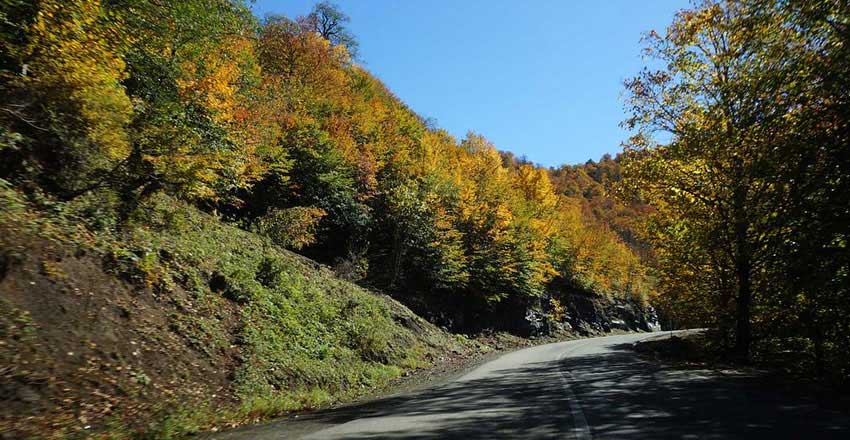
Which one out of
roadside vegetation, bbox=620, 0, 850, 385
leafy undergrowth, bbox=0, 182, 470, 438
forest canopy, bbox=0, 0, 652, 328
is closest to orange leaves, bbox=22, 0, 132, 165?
forest canopy, bbox=0, 0, 652, 328

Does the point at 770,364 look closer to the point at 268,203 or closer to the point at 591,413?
the point at 591,413

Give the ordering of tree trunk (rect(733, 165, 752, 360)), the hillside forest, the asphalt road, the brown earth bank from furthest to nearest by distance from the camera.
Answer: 1. tree trunk (rect(733, 165, 752, 360))
2. the hillside forest
3. the brown earth bank
4. the asphalt road

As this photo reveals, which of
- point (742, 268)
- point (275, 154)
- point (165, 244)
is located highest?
point (275, 154)

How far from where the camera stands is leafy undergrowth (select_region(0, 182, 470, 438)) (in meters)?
6.36

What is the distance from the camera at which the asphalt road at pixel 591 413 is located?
20.2 feet

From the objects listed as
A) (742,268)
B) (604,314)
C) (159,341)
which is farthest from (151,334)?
(604,314)

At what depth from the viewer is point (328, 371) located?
1283 centimetres

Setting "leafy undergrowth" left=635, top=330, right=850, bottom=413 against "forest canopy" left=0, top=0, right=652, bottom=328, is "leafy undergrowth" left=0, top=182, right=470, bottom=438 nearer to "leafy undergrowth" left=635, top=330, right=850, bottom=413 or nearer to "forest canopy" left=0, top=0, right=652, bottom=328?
"forest canopy" left=0, top=0, right=652, bottom=328

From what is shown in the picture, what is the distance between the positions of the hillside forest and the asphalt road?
210 centimetres

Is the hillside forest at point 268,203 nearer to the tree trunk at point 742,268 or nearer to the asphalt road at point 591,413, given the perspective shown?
the tree trunk at point 742,268

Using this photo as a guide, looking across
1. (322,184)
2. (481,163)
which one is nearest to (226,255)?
(322,184)

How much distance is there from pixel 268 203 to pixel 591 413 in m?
21.2

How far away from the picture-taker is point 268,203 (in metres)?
25.0

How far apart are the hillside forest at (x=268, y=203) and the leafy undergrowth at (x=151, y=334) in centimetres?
5
